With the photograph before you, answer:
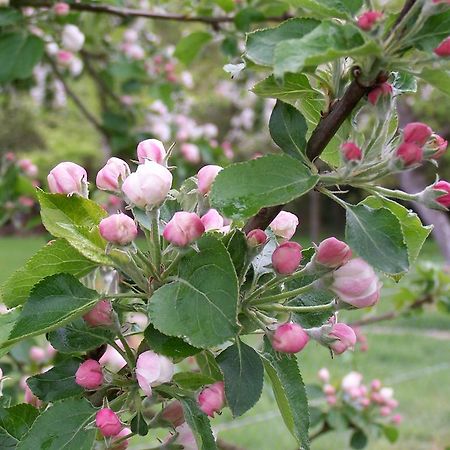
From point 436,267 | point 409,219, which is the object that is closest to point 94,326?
point 409,219

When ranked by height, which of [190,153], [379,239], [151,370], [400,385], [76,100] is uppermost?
[379,239]

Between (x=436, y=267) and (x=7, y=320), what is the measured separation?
6.98 feet

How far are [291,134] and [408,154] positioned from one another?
11cm

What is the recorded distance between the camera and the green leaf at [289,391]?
27.1 inches

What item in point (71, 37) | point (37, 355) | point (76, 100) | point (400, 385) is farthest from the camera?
point (400, 385)

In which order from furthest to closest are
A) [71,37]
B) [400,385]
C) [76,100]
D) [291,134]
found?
1. [400,385]
2. [76,100]
3. [71,37]
4. [291,134]

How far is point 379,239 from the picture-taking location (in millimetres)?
624

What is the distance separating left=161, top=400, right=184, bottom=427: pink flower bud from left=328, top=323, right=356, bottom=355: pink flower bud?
157mm

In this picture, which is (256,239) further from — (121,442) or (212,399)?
(121,442)

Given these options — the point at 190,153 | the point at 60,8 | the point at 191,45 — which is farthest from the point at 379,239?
the point at 190,153

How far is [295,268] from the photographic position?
2.21 ft

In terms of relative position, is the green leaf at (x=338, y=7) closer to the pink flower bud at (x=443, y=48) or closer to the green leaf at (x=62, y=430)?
the pink flower bud at (x=443, y=48)

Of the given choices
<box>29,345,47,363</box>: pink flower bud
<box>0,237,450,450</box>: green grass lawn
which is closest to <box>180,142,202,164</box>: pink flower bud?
<box>0,237,450,450</box>: green grass lawn

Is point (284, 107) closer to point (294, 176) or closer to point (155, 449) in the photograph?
point (294, 176)
